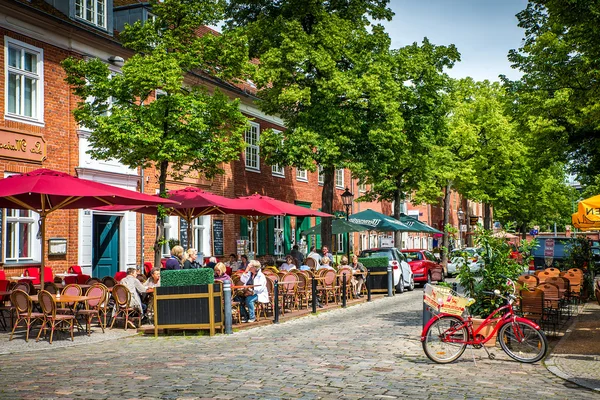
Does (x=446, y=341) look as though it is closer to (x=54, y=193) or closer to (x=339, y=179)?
(x=54, y=193)

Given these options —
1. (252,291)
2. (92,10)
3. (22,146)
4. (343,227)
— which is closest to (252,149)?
(343,227)

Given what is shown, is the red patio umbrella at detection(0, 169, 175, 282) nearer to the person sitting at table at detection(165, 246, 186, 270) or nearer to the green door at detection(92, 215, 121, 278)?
the person sitting at table at detection(165, 246, 186, 270)

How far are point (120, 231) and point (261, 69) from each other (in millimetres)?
7454

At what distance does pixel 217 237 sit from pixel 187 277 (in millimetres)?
14056

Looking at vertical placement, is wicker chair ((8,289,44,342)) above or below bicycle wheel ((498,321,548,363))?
above

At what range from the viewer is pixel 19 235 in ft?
60.2

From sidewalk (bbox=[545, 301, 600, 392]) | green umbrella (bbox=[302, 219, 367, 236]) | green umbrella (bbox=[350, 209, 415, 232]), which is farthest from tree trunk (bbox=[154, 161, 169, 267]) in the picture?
green umbrella (bbox=[350, 209, 415, 232])

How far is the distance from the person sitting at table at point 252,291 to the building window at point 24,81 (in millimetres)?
7615

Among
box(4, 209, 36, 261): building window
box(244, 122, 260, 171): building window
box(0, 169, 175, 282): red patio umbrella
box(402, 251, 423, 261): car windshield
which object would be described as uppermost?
box(244, 122, 260, 171): building window

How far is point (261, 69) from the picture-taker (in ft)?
81.1

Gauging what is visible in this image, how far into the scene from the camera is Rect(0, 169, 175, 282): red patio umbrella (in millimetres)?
12484

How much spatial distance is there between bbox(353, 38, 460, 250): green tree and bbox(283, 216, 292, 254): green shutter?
4.43 m

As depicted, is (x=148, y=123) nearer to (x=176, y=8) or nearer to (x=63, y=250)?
(x=176, y=8)

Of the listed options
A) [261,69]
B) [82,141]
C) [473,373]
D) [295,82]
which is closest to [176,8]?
[82,141]
